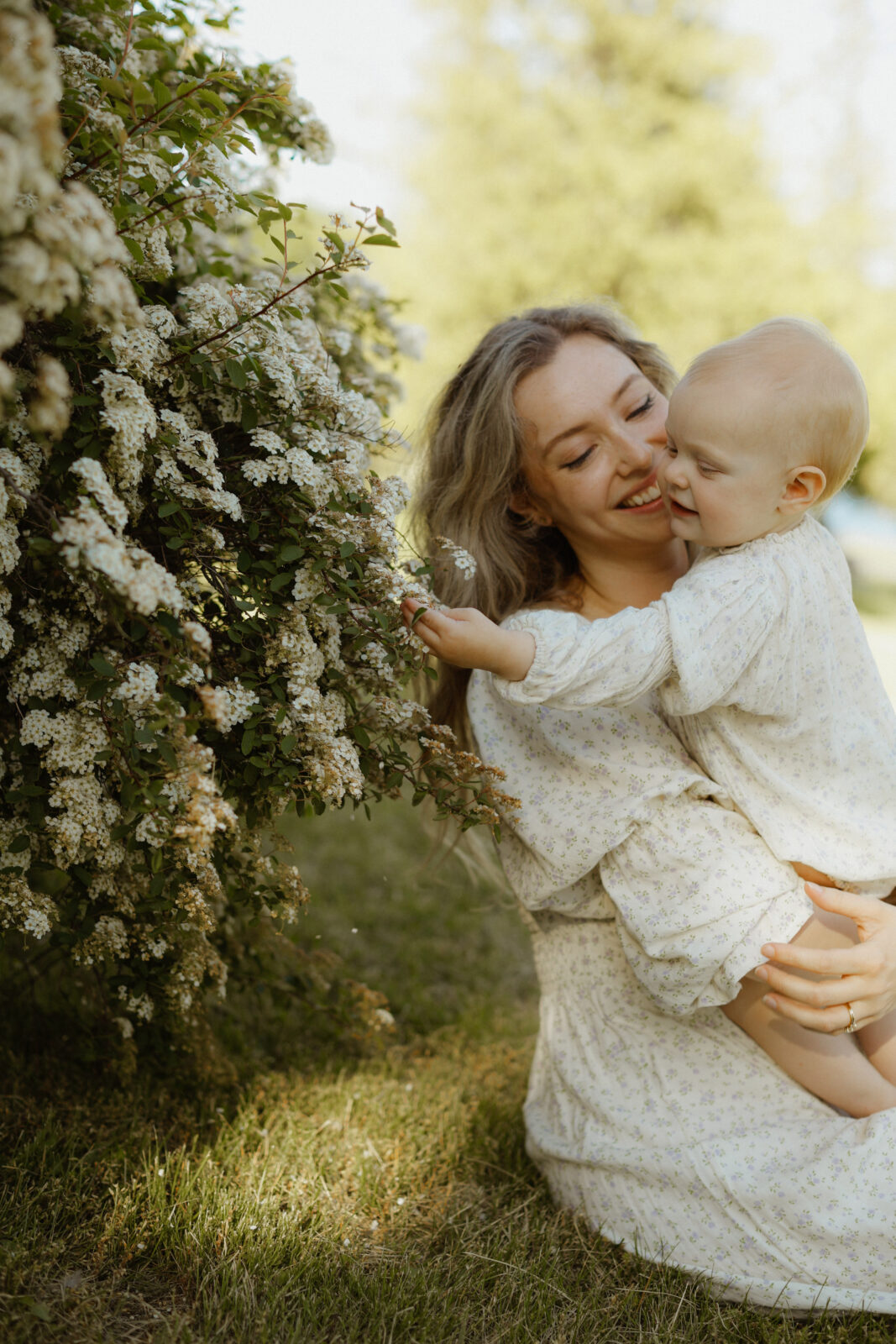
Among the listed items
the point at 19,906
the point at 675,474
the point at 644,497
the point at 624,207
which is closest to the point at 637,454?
the point at 644,497

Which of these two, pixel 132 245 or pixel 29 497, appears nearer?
pixel 29 497

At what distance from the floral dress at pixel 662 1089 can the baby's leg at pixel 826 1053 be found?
0.04 meters

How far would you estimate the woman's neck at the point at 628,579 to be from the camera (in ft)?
8.96

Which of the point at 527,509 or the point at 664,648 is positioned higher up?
the point at 527,509

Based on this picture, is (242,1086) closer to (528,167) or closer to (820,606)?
(820,606)

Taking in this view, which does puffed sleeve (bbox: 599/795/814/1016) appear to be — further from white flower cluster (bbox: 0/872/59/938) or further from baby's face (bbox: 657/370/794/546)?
white flower cluster (bbox: 0/872/59/938)

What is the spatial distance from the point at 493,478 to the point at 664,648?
86 centimetres

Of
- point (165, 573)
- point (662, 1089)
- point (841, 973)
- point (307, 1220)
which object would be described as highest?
point (165, 573)

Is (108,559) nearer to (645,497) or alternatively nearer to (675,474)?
(675,474)

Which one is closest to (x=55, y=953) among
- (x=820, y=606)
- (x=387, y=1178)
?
(x=387, y=1178)

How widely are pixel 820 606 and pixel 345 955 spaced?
2517 millimetres

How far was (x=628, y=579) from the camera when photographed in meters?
2.74

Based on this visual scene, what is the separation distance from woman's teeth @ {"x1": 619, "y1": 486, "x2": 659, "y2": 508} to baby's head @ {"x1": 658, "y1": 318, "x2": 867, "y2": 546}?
32 cm

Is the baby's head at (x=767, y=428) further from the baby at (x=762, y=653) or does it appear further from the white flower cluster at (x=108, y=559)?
the white flower cluster at (x=108, y=559)
